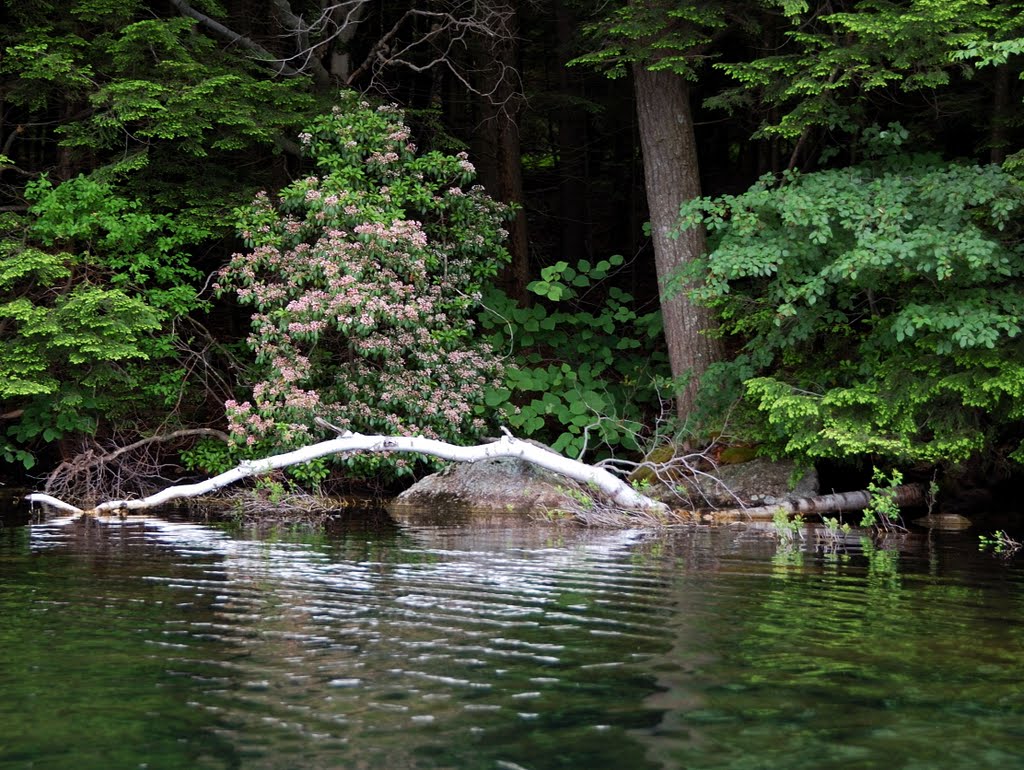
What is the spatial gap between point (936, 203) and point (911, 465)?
12.5ft

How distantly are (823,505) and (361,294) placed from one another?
5880 mm

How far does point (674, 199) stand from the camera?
1430 cm

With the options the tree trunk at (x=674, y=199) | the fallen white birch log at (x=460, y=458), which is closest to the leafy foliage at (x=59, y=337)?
the fallen white birch log at (x=460, y=458)

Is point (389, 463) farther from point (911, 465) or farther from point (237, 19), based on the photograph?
point (237, 19)

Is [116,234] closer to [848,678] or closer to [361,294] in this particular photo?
[361,294]

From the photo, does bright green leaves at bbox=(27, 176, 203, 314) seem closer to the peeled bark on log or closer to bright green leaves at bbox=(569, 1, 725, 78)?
bright green leaves at bbox=(569, 1, 725, 78)

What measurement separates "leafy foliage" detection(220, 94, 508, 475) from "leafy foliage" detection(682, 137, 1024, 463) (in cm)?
383

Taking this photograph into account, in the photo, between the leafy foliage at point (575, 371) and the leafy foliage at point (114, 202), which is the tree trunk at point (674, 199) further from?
the leafy foliage at point (114, 202)

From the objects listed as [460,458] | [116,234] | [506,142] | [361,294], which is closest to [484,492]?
[460,458]

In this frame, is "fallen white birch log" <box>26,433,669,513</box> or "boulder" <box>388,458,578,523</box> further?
"boulder" <box>388,458,578,523</box>

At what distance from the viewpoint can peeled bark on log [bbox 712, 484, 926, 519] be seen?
41.2ft

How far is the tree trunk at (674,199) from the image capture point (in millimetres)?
14195

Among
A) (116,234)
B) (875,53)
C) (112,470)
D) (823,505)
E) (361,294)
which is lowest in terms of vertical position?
(823,505)

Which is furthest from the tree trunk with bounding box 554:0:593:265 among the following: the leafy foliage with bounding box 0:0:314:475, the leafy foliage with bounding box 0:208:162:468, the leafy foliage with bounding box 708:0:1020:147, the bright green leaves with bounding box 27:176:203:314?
the leafy foliage with bounding box 0:208:162:468
